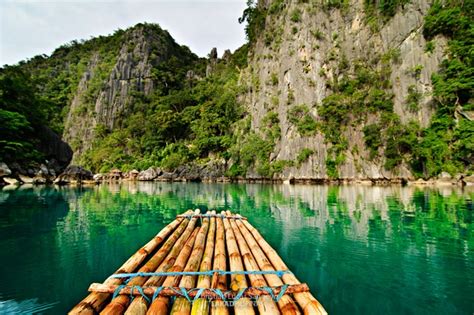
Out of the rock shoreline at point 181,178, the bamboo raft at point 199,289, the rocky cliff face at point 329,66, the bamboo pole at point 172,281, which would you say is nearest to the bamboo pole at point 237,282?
the bamboo raft at point 199,289

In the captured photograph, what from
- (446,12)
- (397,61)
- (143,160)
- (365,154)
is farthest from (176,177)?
(446,12)

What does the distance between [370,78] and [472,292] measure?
3673 cm

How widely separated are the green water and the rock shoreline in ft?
65.1

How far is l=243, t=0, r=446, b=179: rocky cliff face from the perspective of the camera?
31938mm

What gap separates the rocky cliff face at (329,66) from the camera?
31.9 metres

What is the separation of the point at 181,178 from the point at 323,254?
38.3 meters

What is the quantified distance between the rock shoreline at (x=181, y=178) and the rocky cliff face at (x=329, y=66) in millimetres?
914

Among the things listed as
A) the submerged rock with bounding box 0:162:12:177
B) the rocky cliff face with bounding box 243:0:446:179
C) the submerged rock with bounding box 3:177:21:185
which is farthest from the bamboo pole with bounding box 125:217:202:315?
the rocky cliff face with bounding box 243:0:446:179

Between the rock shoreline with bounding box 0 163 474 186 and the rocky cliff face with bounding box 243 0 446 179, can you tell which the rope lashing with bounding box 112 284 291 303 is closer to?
the rock shoreline with bounding box 0 163 474 186

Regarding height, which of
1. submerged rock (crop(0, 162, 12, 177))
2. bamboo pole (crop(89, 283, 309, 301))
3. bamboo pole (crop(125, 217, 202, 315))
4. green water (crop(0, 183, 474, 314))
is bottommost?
green water (crop(0, 183, 474, 314))

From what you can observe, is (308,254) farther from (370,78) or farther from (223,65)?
(223,65)

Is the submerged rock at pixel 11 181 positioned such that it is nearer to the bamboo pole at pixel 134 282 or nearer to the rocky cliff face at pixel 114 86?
the bamboo pole at pixel 134 282

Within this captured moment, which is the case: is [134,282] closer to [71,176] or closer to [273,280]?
[273,280]

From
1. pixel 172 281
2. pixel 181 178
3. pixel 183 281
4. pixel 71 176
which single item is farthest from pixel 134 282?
pixel 181 178
